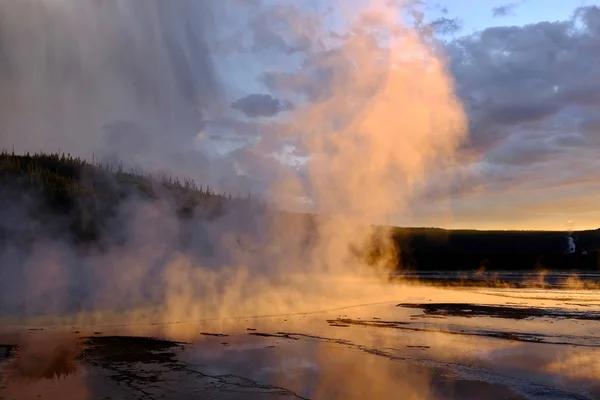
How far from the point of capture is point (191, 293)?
20.8 metres

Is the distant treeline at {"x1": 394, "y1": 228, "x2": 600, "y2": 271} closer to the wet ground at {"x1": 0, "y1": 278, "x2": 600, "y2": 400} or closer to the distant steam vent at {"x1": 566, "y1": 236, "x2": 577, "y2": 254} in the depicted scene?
the distant steam vent at {"x1": 566, "y1": 236, "x2": 577, "y2": 254}

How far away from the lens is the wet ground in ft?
29.1

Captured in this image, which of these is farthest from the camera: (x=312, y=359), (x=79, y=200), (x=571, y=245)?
(x=571, y=245)

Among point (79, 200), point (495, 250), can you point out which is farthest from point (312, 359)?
point (495, 250)

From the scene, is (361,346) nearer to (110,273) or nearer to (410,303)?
(410,303)

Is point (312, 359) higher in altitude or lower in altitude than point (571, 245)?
lower

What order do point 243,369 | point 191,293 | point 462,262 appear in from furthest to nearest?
point 462,262
point 191,293
point 243,369

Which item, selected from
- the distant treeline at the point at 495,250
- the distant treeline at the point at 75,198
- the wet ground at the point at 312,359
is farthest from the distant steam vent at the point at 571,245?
the wet ground at the point at 312,359

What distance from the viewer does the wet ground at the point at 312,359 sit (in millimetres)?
8883

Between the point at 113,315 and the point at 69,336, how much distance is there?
326 cm

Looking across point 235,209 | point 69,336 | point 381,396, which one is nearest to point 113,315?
point 69,336

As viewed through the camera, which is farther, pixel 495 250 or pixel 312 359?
pixel 495 250

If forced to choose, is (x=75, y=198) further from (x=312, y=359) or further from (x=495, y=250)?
(x=495, y=250)

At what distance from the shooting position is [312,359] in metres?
11.2
